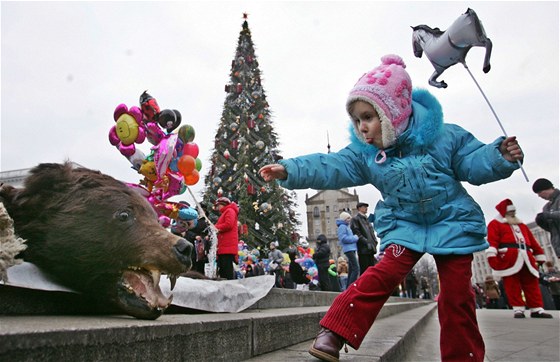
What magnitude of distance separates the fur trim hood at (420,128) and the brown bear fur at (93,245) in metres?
1.35

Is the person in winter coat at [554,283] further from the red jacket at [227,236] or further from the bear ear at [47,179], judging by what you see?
the bear ear at [47,179]

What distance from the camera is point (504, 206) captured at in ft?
21.3

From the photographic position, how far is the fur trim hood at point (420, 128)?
7.36ft

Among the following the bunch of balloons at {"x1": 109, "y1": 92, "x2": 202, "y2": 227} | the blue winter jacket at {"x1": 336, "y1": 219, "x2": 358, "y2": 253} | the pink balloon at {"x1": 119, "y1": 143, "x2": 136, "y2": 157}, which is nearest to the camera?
the bunch of balloons at {"x1": 109, "y1": 92, "x2": 202, "y2": 227}

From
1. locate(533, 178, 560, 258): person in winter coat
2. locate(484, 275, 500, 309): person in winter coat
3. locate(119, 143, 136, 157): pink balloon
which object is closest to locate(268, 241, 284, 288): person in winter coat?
locate(484, 275, 500, 309): person in winter coat

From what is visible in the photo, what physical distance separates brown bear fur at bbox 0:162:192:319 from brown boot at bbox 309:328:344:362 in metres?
0.73

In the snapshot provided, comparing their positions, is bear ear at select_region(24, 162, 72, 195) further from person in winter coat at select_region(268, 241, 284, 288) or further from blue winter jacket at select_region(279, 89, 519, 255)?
person in winter coat at select_region(268, 241, 284, 288)

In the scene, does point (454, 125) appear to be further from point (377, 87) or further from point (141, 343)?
point (141, 343)

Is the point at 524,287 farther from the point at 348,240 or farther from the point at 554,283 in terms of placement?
the point at 554,283

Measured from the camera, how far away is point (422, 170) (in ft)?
7.07

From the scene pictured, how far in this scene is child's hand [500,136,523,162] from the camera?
1.98 metres

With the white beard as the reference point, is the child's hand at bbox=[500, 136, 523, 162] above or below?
below

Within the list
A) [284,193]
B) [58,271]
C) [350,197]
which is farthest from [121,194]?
[350,197]

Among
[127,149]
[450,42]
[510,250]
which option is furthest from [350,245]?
[450,42]
